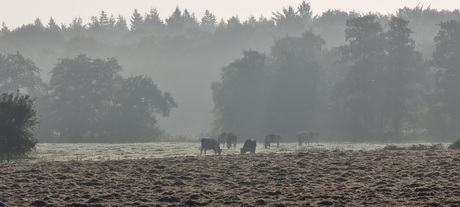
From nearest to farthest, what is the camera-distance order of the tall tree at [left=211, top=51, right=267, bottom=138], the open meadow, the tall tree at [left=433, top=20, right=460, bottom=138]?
1. the open meadow
2. the tall tree at [left=433, top=20, right=460, bottom=138]
3. the tall tree at [left=211, top=51, right=267, bottom=138]

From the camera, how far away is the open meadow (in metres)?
24.8

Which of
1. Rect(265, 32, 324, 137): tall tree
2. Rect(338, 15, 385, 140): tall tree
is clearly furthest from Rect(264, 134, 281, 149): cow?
Rect(265, 32, 324, 137): tall tree

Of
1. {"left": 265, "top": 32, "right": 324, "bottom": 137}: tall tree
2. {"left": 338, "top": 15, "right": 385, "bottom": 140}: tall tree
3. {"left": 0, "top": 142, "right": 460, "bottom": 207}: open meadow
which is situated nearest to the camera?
{"left": 0, "top": 142, "right": 460, "bottom": 207}: open meadow

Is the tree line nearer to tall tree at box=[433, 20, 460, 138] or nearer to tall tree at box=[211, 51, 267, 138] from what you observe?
tall tree at box=[211, 51, 267, 138]

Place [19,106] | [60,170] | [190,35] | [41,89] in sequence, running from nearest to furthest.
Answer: [60,170] < [19,106] < [41,89] < [190,35]

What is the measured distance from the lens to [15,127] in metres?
48.9

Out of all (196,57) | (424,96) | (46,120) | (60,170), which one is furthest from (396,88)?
(196,57)

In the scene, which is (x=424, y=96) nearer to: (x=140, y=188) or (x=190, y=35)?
(x=140, y=188)

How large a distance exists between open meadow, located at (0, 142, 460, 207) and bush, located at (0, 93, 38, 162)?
930 cm

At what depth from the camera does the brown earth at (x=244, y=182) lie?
24.8 metres

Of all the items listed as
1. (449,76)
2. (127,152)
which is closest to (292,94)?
(449,76)

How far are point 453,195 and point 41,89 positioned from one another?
346ft

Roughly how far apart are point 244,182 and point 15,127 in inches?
925

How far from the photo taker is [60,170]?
3631 cm
